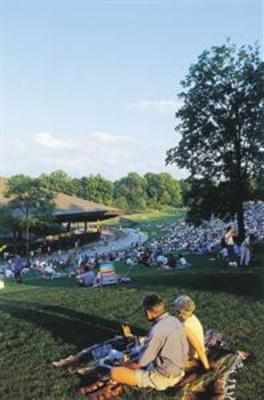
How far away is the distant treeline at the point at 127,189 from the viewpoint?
332 ft

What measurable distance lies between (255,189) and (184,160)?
140 inches

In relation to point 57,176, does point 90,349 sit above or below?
below

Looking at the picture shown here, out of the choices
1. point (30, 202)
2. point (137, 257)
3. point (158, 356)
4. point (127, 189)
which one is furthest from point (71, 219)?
point (127, 189)

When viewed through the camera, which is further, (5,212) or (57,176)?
(57,176)

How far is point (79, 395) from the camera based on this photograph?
27.0ft

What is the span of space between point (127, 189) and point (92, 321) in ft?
347

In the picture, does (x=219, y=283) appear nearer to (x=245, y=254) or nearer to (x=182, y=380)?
(x=245, y=254)

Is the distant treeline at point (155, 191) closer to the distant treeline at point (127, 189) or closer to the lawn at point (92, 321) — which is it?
the distant treeline at point (127, 189)

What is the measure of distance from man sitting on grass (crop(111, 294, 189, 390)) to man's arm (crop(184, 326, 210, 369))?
0.88 ft

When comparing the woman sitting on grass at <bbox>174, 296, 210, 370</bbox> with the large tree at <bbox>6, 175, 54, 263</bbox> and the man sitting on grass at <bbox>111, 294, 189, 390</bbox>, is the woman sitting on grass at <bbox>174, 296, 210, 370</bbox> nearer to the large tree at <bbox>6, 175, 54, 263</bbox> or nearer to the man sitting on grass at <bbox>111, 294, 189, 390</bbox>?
the man sitting on grass at <bbox>111, 294, 189, 390</bbox>

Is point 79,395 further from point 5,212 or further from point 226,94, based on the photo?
point 5,212

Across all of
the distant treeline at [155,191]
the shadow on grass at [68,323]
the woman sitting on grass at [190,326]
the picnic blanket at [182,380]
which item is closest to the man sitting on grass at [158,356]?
the picnic blanket at [182,380]

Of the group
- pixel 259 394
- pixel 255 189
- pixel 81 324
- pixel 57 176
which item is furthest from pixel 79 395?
pixel 57 176

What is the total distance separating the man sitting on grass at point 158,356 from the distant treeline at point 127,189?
78.0 metres
